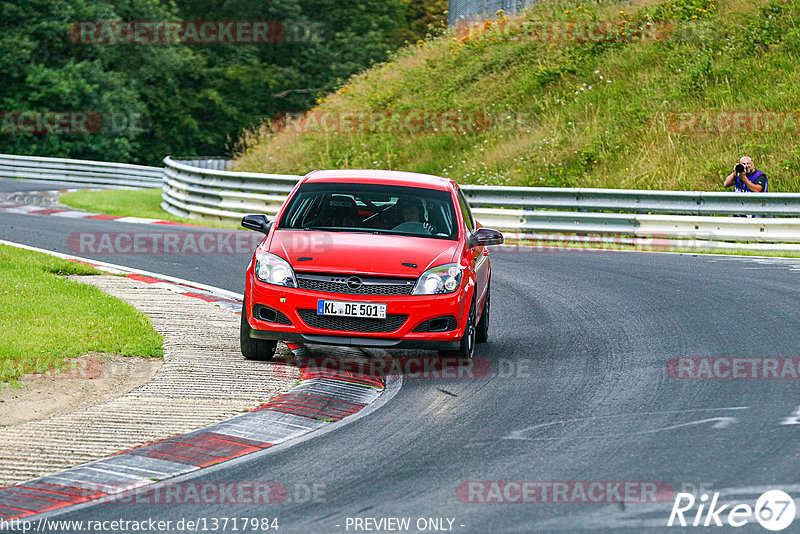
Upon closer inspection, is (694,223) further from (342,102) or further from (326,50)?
(326,50)

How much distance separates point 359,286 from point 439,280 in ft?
2.28

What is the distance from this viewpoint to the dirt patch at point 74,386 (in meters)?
7.69

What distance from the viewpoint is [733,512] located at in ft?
18.6

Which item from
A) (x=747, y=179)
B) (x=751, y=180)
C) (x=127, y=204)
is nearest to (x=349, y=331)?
(x=747, y=179)

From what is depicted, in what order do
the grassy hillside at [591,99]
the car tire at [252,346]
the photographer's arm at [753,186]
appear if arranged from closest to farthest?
the car tire at [252,346] → the photographer's arm at [753,186] → the grassy hillside at [591,99]

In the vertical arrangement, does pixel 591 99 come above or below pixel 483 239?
above

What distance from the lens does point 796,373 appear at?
927cm

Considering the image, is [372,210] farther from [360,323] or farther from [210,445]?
[210,445]

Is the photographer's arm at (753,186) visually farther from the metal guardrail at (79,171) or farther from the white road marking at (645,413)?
the metal guardrail at (79,171)

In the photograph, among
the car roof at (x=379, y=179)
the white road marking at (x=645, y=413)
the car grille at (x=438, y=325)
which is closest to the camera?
the white road marking at (x=645, y=413)

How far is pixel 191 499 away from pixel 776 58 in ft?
84.6

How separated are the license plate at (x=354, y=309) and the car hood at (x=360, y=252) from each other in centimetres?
27

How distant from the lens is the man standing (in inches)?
821

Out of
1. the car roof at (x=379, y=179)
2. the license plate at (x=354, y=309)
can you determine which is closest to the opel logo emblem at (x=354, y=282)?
the license plate at (x=354, y=309)
